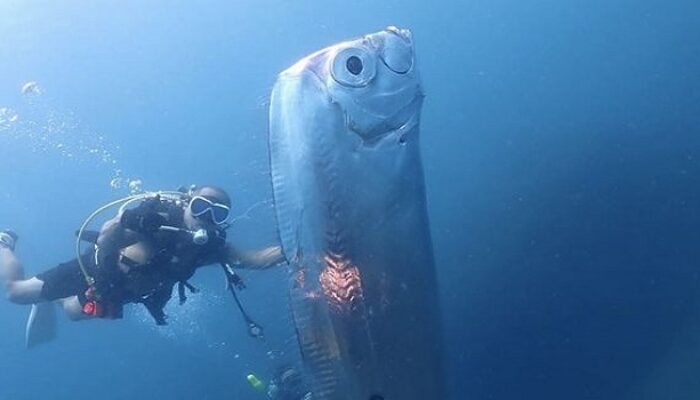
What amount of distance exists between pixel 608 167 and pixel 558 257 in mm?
2278

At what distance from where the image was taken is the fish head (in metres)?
2.03

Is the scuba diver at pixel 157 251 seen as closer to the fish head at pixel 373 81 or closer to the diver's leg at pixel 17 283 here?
the diver's leg at pixel 17 283

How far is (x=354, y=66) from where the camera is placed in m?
2.05

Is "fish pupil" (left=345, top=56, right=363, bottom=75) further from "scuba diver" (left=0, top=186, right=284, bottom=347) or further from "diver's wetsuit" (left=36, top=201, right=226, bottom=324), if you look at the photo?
"diver's wetsuit" (left=36, top=201, right=226, bottom=324)

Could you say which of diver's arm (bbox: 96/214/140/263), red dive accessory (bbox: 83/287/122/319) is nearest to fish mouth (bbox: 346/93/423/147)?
diver's arm (bbox: 96/214/140/263)

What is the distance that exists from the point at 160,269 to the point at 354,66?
4.16 meters

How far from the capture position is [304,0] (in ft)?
76.5

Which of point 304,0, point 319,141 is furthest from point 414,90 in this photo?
point 304,0

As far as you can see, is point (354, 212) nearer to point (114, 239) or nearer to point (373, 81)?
point (373, 81)

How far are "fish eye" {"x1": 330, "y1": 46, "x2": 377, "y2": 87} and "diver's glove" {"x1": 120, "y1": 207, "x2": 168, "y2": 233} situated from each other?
3.78 metres

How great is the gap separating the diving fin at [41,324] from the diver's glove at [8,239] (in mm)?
976

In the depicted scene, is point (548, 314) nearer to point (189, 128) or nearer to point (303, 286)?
point (303, 286)

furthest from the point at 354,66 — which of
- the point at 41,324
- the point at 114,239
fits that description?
the point at 41,324

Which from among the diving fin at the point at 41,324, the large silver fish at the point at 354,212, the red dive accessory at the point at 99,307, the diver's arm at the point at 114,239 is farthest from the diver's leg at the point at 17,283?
the large silver fish at the point at 354,212
